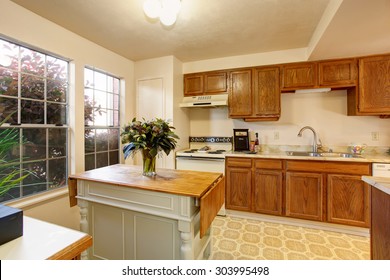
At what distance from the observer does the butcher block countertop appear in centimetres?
139

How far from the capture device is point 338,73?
2.64 metres

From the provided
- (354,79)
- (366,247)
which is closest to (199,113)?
(354,79)

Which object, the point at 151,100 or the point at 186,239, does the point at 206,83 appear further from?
the point at 186,239

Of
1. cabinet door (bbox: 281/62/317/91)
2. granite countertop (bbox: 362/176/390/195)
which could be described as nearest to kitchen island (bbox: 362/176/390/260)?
granite countertop (bbox: 362/176/390/195)

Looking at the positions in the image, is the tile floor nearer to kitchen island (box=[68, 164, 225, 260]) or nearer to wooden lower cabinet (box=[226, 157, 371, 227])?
wooden lower cabinet (box=[226, 157, 371, 227])

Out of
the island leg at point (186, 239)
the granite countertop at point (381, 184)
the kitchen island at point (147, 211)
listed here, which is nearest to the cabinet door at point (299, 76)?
the granite countertop at point (381, 184)

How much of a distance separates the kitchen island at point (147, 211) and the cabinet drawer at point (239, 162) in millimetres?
1118

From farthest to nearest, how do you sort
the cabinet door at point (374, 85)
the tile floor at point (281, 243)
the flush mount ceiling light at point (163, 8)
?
1. the cabinet door at point (374, 85)
2. the tile floor at point (281, 243)
3. the flush mount ceiling light at point (163, 8)

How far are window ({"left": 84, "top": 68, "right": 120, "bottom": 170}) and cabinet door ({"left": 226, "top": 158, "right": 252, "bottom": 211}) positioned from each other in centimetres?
188

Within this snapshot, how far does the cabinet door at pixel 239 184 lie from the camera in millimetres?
2775

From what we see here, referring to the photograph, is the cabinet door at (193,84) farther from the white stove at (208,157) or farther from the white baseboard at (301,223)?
the white baseboard at (301,223)

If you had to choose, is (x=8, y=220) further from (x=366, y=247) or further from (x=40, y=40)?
(x=366, y=247)

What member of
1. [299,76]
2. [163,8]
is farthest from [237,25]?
[299,76]

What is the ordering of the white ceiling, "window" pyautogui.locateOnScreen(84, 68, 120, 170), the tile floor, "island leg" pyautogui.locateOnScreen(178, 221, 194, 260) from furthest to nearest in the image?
"window" pyautogui.locateOnScreen(84, 68, 120, 170) < the tile floor < the white ceiling < "island leg" pyautogui.locateOnScreen(178, 221, 194, 260)
